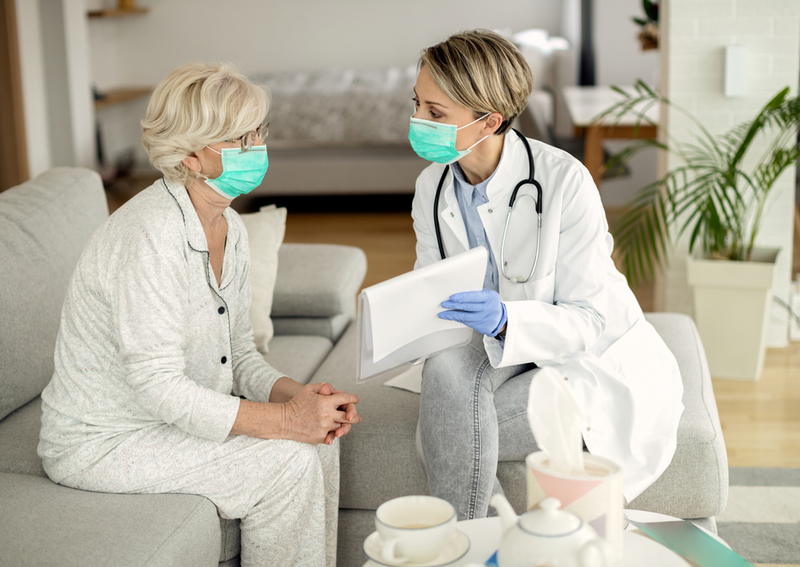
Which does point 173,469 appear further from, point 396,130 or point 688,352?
point 396,130

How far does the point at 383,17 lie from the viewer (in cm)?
700

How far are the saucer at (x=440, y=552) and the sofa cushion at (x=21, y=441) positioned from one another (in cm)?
80

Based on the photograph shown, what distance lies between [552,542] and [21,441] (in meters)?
1.16

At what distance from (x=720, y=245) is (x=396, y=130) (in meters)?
2.86

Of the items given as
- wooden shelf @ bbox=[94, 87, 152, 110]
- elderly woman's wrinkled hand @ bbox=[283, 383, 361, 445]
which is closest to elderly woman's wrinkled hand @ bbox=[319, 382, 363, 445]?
elderly woman's wrinkled hand @ bbox=[283, 383, 361, 445]

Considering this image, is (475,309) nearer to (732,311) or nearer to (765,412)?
(765,412)

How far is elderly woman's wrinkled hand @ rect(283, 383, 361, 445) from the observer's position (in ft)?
4.60

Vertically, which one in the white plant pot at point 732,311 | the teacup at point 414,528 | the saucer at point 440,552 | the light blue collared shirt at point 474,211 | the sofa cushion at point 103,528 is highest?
the light blue collared shirt at point 474,211

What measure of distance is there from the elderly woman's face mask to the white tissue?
2.42 ft

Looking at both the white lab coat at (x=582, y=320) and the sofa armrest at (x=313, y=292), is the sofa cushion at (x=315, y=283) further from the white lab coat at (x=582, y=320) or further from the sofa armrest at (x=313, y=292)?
the white lab coat at (x=582, y=320)

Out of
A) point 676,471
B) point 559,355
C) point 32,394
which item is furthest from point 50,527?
point 676,471

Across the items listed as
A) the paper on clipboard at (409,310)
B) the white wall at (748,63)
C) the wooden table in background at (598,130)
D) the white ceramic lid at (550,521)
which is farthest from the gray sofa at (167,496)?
the wooden table in background at (598,130)

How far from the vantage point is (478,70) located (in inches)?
58.8

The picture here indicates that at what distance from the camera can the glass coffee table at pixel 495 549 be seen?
3.12 ft
